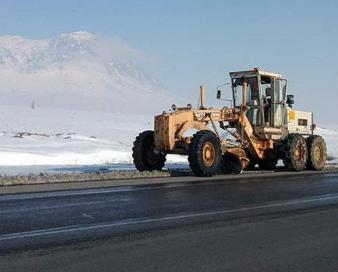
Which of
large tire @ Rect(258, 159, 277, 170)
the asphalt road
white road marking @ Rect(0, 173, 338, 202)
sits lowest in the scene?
the asphalt road

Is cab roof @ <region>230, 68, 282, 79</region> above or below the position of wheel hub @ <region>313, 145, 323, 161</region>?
above

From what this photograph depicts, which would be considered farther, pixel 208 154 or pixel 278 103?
pixel 278 103

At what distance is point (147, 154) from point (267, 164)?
15.3 feet

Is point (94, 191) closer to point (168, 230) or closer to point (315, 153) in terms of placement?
point (168, 230)

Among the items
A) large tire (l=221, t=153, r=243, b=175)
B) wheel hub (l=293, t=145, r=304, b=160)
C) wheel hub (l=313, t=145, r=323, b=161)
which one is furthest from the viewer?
wheel hub (l=313, t=145, r=323, b=161)

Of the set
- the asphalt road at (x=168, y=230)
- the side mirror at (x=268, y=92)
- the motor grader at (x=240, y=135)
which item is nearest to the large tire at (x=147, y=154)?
the motor grader at (x=240, y=135)

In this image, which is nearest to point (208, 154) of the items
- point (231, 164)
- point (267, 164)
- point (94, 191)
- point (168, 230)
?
point (231, 164)

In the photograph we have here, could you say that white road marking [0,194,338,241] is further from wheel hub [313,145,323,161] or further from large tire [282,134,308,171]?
wheel hub [313,145,323,161]

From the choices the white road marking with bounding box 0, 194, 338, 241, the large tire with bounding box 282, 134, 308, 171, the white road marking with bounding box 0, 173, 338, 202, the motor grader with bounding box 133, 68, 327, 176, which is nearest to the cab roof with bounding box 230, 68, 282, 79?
the motor grader with bounding box 133, 68, 327, 176

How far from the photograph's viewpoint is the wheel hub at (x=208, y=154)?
18.0m

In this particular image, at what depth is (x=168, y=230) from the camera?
8852mm

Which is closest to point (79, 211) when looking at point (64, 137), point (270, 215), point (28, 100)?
point (270, 215)

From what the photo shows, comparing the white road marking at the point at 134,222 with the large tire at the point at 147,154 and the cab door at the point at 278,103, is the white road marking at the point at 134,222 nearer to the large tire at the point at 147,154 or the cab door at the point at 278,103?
the large tire at the point at 147,154

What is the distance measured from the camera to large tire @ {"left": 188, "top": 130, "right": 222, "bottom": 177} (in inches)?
694
